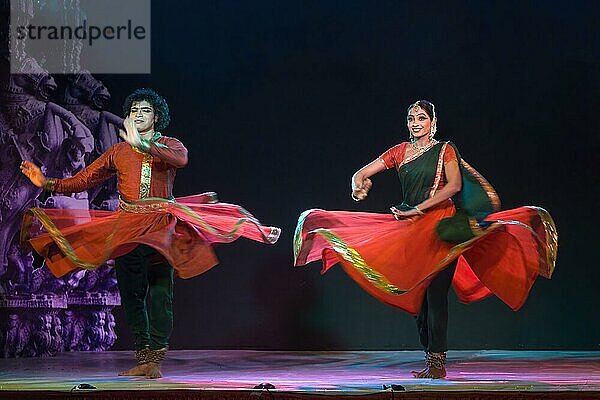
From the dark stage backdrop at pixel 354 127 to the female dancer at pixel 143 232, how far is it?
1326 mm

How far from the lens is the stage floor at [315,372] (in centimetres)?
323

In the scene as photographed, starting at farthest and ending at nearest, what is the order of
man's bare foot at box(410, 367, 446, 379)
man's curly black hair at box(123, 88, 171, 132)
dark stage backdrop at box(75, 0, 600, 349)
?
1. dark stage backdrop at box(75, 0, 600, 349)
2. man's curly black hair at box(123, 88, 171, 132)
3. man's bare foot at box(410, 367, 446, 379)

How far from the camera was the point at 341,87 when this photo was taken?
17.0 ft

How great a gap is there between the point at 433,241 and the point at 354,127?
5.29 ft

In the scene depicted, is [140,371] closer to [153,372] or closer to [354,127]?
[153,372]

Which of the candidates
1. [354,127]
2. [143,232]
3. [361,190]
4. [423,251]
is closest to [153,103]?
[143,232]

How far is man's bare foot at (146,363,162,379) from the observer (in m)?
3.64

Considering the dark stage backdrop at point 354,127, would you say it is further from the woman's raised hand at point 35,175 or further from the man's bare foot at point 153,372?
the man's bare foot at point 153,372

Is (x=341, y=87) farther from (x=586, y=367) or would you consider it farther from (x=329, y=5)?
(x=586, y=367)

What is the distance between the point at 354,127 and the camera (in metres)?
5.17

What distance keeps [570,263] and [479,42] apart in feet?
4.55

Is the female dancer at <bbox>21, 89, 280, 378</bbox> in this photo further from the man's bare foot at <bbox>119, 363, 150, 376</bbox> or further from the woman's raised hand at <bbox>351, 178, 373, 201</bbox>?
the woman's raised hand at <bbox>351, 178, 373, 201</bbox>

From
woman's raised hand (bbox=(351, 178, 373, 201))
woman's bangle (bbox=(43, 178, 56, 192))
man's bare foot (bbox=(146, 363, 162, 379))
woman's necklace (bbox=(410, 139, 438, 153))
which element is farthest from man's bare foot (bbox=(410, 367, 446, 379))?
woman's bangle (bbox=(43, 178, 56, 192))

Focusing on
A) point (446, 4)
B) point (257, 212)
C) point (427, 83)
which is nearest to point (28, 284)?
point (257, 212)
